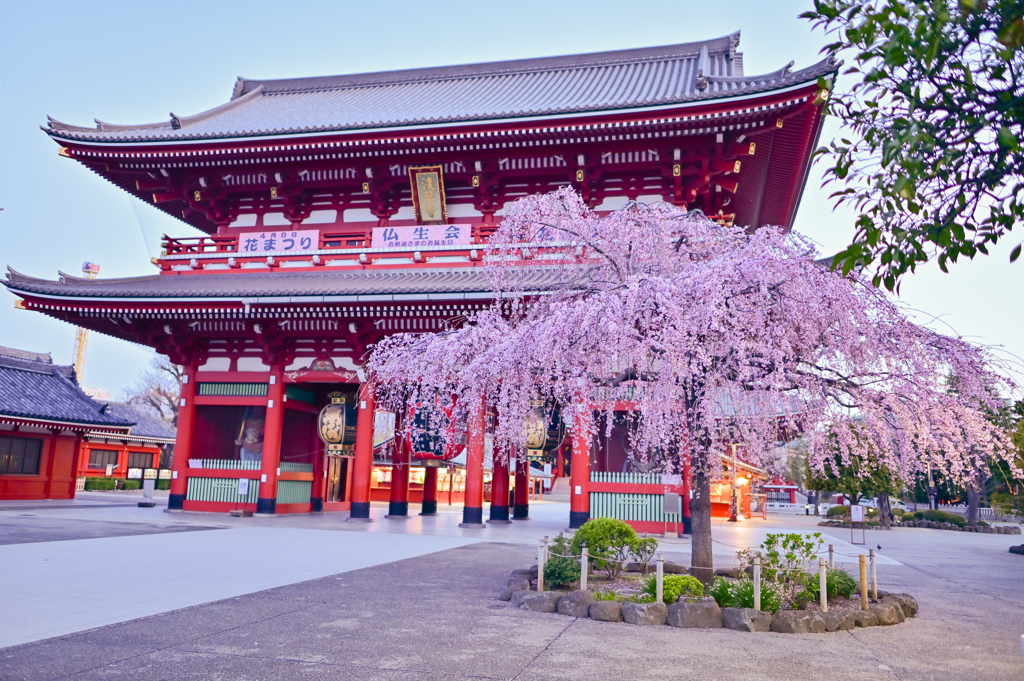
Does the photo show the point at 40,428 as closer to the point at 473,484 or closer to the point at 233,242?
the point at 233,242

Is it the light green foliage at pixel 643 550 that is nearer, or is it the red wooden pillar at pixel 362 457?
the light green foliage at pixel 643 550

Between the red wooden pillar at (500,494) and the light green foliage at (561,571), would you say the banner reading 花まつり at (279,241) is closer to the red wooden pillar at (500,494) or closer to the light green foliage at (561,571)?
the red wooden pillar at (500,494)

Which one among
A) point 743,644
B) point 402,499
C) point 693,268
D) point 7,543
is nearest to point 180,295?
point 7,543

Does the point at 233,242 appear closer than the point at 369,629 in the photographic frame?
No

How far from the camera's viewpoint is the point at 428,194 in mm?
19156

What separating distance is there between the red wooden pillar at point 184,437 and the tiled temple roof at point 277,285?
2724 mm

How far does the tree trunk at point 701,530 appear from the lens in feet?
29.0

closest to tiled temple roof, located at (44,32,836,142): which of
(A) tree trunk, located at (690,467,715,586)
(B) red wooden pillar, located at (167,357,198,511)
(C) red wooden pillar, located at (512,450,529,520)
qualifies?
(B) red wooden pillar, located at (167,357,198,511)

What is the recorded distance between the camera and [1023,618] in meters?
8.37

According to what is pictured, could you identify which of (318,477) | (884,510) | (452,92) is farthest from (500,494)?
(884,510)

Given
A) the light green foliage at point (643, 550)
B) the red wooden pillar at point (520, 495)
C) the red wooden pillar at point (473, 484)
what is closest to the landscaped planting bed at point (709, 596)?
the light green foliage at point (643, 550)

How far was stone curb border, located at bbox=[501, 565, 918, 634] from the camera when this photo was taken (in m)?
7.07

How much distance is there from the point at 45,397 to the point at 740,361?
26692mm

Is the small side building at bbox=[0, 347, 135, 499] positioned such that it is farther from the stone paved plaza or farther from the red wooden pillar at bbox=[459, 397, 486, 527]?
the red wooden pillar at bbox=[459, 397, 486, 527]
